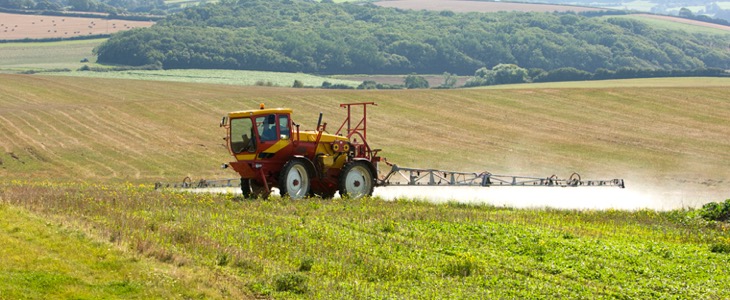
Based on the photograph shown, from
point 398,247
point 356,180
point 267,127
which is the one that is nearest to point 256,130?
point 267,127

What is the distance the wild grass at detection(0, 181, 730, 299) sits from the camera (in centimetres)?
1709

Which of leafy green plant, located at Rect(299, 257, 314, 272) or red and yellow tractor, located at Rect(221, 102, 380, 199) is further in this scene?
red and yellow tractor, located at Rect(221, 102, 380, 199)

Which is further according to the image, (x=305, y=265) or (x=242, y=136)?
(x=242, y=136)

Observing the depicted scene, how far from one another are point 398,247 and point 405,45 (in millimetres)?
150089

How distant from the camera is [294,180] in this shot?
29828 millimetres

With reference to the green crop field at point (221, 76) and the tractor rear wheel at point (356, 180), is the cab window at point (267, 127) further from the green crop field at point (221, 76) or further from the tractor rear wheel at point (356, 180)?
the green crop field at point (221, 76)

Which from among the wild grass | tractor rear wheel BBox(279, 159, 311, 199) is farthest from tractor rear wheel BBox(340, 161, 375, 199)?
the wild grass

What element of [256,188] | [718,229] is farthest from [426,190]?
[718,229]

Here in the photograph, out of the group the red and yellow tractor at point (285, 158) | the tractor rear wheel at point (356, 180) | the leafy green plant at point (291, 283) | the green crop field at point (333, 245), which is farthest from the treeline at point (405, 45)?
the leafy green plant at point (291, 283)

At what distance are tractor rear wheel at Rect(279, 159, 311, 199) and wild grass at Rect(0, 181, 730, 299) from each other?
281 centimetres

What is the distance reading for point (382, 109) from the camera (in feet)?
264

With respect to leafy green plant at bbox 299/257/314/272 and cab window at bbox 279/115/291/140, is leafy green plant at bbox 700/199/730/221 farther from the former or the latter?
leafy green plant at bbox 299/257/314/272

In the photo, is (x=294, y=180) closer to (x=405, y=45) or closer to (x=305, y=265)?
(x=305, y=265)

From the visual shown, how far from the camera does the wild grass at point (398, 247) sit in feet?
56.1
